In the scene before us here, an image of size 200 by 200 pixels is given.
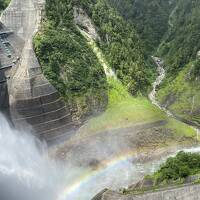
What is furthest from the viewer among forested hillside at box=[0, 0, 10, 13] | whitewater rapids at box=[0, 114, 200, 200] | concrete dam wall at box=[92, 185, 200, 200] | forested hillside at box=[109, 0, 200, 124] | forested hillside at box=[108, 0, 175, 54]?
forested hillside at box=[108, 0, 175, 54]

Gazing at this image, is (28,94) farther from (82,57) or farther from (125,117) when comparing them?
(82,57)

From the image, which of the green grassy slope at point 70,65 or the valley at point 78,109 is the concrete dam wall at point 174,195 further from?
the green grassy slope at point 70,65

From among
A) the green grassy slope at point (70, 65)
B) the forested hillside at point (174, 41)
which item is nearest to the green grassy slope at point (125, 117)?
the green grassy slope at point (70, 65)

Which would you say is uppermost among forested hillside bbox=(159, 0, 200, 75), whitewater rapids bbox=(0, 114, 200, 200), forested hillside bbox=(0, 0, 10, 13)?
forested hillside bbox=(0, 0, 10, 13)

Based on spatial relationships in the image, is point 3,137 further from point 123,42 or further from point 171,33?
point 171,33

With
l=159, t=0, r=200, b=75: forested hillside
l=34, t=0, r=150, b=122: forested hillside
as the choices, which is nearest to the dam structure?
l=34, t=0, r=150, b=122: forested hillside

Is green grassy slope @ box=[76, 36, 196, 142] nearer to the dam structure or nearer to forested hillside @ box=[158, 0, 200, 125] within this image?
the dam structure

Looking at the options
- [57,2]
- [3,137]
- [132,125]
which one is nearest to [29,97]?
[3,137]

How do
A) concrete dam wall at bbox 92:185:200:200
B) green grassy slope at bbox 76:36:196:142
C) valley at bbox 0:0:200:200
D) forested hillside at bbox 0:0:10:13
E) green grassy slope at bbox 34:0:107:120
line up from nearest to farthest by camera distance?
concrete dam wall at bbox 92:185:200:200, valley at bbox 0:0:200:200, green grassy slope at bbox 76:36:196:142, green grassy slope at bbox 34:0:107:120, forested hillside at bbox 0:0:10:13

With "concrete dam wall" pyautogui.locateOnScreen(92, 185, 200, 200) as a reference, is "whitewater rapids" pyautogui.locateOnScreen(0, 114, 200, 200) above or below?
below
